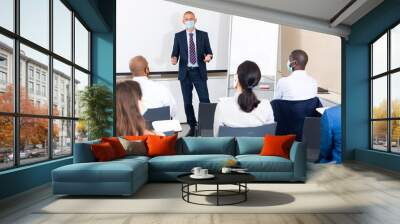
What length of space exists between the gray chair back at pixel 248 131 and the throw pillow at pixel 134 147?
248 centimetres

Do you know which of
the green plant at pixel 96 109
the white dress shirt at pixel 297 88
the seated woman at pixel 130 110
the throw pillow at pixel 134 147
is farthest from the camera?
the white dress shirt at pixel 297 88

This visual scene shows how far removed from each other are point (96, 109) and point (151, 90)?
4.76 ft

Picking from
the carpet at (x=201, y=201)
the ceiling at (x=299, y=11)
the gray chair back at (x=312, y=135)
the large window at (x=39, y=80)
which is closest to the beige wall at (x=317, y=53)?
the ceiling at (x=299, y=11)

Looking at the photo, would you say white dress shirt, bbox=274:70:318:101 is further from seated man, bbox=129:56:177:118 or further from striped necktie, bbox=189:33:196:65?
seated man, bbox=129:56:177:118

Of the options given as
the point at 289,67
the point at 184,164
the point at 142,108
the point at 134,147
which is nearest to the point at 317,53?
the point at 289,67

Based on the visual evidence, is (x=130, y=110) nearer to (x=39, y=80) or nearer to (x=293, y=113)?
(x=39, y=80)

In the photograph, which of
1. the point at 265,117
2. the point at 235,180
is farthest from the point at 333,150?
the point at 235,180

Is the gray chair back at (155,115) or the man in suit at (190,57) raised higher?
the man in suit at (190,57)

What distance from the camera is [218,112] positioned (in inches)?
356

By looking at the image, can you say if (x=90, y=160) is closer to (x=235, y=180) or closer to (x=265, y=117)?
(x=235, y=180)

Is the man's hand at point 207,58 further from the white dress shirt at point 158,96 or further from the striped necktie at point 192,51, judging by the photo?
the white dress shirt at point 158,96

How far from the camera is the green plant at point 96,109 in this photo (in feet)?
26.3

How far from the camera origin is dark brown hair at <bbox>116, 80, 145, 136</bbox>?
9.05m

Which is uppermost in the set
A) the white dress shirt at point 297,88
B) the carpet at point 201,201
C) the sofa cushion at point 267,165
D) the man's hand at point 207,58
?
the man's hand at point 207,58
